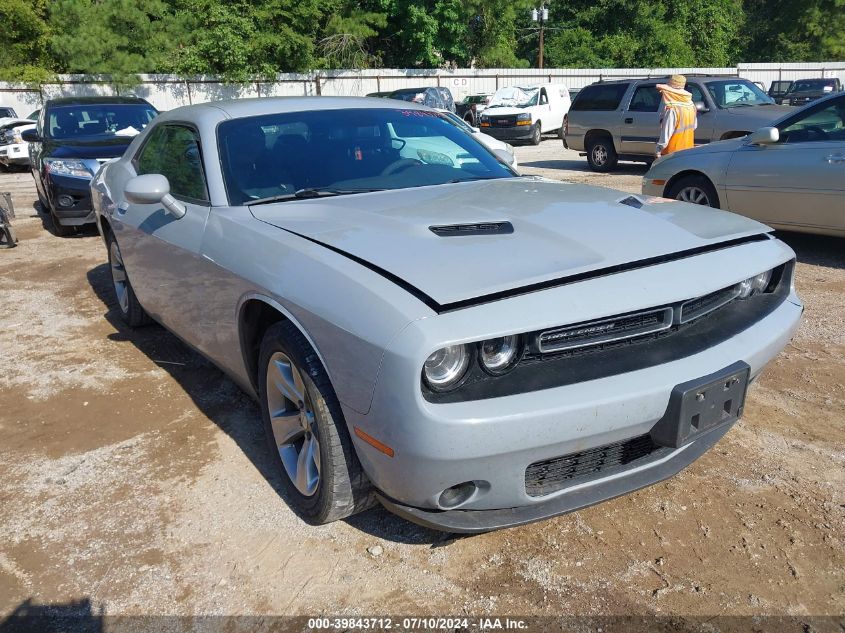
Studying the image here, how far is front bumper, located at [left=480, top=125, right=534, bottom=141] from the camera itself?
2080 cm

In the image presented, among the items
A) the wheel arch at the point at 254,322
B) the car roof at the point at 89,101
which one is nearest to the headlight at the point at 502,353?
the wheel arch at the point at 254,322

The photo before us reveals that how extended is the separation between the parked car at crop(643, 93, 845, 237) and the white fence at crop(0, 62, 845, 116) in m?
23.4

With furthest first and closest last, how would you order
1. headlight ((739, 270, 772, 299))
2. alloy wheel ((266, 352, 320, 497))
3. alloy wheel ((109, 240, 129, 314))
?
alloy wheel ((109, 240, 129, 314)), headlight ((739, 270, 772, 299)), alloy wheel ((266, 352, 320, 497))

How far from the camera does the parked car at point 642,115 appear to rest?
11984 mm

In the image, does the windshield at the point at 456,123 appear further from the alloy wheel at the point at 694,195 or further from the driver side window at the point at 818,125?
the driver side window at the point at 818,125

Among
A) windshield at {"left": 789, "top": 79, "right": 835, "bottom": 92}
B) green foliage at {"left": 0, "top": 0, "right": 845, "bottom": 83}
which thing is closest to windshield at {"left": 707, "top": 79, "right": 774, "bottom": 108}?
windshield at {"left": 789, "top": 79, "right": 835, "bottom": 92}

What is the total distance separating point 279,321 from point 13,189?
14.3 meters

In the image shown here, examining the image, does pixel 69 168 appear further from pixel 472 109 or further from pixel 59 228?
pixel 472 109

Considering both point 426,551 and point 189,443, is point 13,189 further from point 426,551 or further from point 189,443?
point 426,551

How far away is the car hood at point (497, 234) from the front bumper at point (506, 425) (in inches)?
4.5

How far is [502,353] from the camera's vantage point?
223 centimetres

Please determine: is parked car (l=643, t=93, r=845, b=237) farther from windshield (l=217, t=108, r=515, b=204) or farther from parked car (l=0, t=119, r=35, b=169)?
parked car (l=0, t=119, r=35, b=169)

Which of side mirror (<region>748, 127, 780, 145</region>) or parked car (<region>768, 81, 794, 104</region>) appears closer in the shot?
side mirror (<region>748, 127, 780, 145</region>)

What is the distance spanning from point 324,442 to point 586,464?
0.89 m
